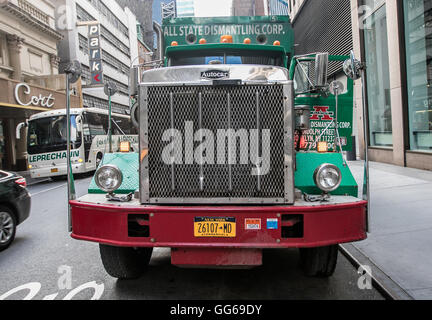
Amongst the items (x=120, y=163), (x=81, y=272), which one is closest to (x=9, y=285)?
(x=81, y=272)

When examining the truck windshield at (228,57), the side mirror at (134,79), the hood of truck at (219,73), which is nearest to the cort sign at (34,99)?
the truck windshield at (228,57)

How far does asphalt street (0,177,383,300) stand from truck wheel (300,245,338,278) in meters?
0.13

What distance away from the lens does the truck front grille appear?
3197 millimetres

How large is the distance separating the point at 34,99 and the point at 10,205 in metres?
16.5

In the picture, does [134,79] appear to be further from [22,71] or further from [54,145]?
[22,71]

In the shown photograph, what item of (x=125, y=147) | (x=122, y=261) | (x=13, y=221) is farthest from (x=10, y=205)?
(x=122, y=261)

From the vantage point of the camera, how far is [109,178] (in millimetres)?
3420

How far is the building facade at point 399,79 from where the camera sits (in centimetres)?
1080

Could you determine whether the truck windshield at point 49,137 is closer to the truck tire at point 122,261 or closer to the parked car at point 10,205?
the parked car at point 10,205

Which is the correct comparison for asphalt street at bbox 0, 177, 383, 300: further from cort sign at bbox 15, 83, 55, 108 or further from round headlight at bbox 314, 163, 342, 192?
cort sign at bbox 15, 83, 55, 108

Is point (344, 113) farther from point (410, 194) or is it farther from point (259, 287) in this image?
point (259, 287)

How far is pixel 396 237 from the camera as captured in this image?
4980 millimetres

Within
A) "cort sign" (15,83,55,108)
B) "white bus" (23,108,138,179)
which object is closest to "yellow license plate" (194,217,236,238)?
"white bus" (23,108,138,179)

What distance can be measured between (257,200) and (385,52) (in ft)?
41.3
